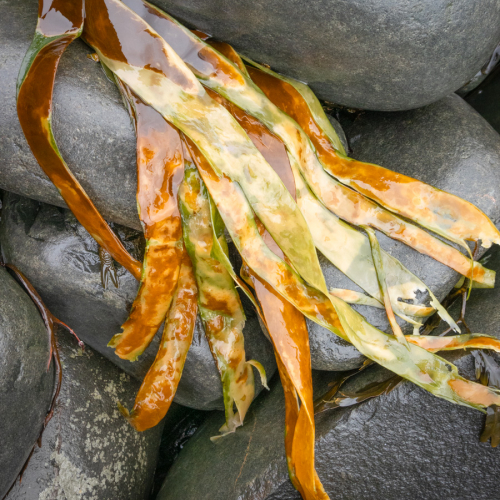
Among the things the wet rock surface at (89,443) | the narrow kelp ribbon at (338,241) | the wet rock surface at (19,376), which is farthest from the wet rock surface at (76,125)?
the wet rock surface at (89,443)

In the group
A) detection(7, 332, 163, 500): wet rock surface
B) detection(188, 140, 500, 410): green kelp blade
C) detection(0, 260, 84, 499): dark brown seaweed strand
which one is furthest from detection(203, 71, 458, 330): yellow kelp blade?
detection(7, 332, 163, 500): wet rock surface

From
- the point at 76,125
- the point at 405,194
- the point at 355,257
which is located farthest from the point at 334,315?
the point at 76,125

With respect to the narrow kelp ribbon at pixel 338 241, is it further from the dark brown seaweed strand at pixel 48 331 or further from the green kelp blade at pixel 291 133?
the dark brown seaweed strand at pixel 48 331

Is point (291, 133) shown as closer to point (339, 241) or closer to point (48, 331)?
point (339, 241)

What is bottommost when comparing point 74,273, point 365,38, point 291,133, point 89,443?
point 89,443

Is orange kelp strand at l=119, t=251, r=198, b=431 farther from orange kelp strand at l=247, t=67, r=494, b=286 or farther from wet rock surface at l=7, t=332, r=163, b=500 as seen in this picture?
orange kelp strand at l=247, t=67, r=494, b=286

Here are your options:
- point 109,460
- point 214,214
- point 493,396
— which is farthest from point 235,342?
point 493,396
